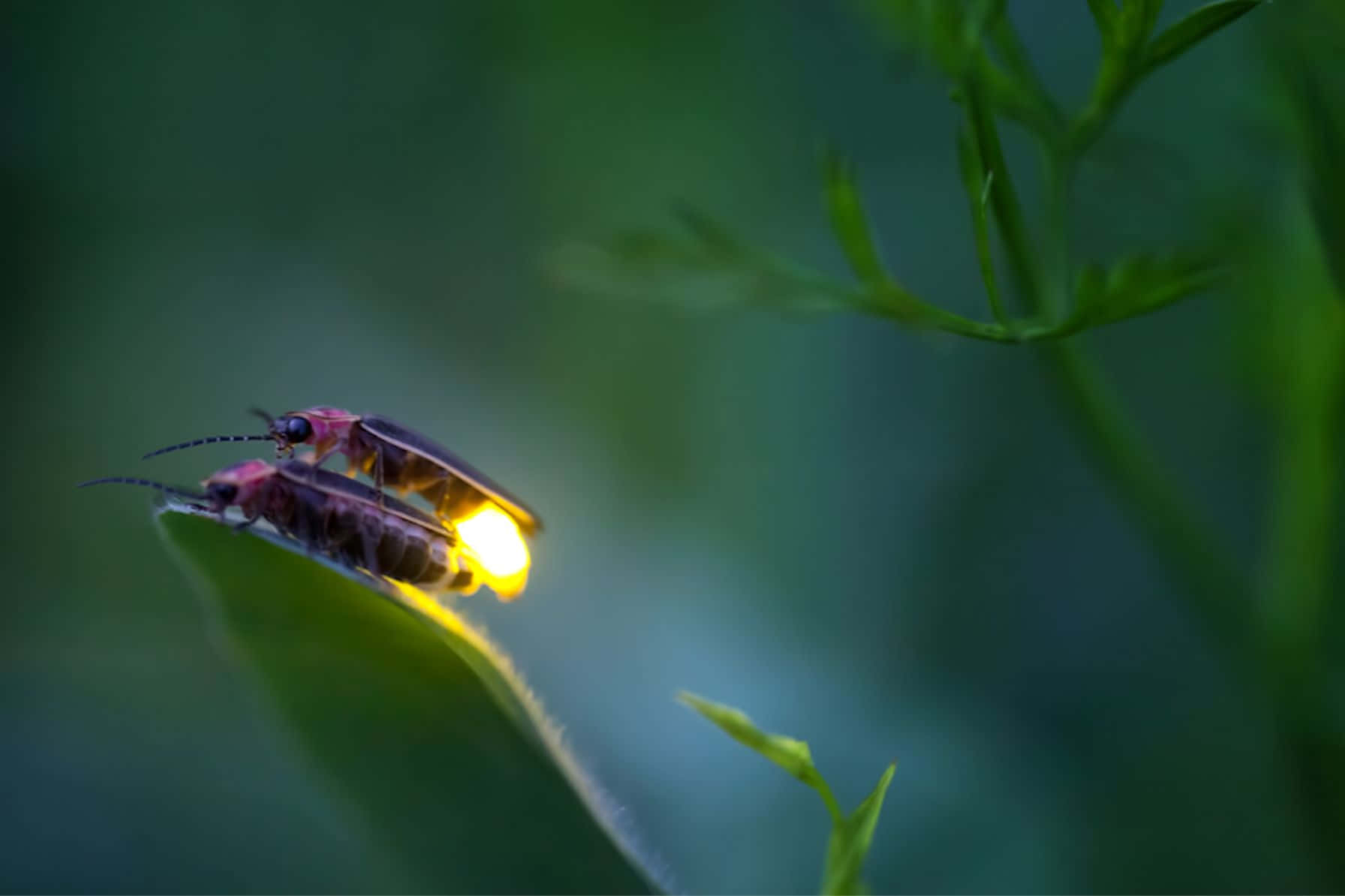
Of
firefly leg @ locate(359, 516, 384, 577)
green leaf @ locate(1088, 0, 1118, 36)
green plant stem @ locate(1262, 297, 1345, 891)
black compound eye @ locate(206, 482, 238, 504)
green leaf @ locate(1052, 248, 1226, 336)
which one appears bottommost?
green plant stem @ locate(1262, 297, 1345, 891)

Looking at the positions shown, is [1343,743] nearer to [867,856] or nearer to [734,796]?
[867,856]

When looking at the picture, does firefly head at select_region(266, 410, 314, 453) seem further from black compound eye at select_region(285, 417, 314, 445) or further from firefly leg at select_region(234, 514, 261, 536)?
firefly leg at select_region(234, 514, 261, 536)

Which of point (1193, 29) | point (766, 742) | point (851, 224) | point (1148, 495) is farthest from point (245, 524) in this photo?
point (1148, 495)

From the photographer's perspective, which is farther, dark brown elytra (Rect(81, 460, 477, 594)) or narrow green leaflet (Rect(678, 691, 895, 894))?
dark brown elytra (Rect(81, 460, 477, 594))

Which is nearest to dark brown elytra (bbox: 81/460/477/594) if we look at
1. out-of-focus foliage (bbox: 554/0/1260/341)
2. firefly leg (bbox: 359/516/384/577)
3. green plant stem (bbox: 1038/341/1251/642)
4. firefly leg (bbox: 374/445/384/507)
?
firefly leg (bbox: 359/516/384/577)

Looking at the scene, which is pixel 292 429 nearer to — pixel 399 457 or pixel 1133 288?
pixel 399 457

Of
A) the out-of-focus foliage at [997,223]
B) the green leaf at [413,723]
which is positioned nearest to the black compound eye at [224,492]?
the green leaf at [413,723]

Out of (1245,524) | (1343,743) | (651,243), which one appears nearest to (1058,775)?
(1343,743)
